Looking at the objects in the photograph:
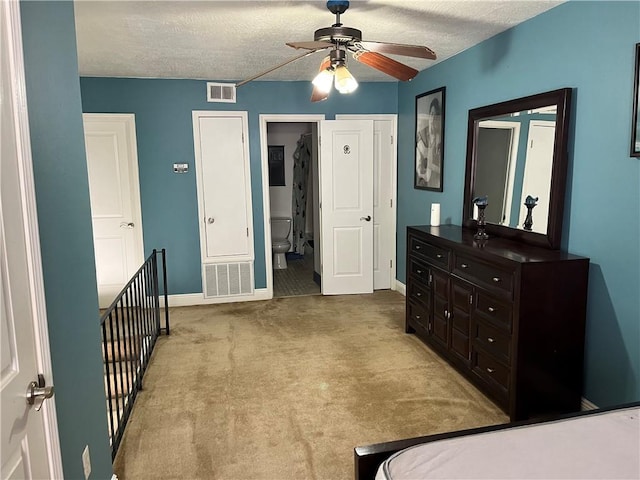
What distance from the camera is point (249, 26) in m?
3.13

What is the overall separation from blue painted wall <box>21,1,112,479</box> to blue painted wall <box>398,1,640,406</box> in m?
2.68

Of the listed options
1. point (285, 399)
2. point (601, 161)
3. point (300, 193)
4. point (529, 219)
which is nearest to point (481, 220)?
point (529, 219)

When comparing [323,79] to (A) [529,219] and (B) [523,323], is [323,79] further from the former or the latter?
(B) [523,323]

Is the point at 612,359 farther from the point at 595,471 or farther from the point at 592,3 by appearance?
the point at 592,3

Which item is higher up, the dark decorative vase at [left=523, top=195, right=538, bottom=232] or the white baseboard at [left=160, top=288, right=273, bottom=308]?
the dark decorative vase at [left=523, top=195, right=538, bottom=232]

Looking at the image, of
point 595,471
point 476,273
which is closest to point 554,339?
point 476,273

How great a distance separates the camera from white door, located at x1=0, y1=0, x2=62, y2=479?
1.22 metres

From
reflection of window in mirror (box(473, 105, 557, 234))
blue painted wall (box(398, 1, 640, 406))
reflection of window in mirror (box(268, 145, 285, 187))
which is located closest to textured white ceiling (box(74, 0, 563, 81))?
blue painted wall (box(398, 1, 640, 406))

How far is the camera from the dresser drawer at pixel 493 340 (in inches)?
107

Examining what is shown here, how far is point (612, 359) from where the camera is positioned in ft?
8.42

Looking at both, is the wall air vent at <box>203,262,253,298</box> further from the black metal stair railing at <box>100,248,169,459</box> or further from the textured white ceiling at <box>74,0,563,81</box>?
the textured white ceiling at <box>74,0,563,81</box>

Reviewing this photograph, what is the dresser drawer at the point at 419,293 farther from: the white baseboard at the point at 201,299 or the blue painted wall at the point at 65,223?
the blue painted wall at the point at 65,223

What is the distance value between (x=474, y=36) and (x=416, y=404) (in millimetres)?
2739

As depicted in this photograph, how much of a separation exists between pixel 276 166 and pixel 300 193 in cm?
62
